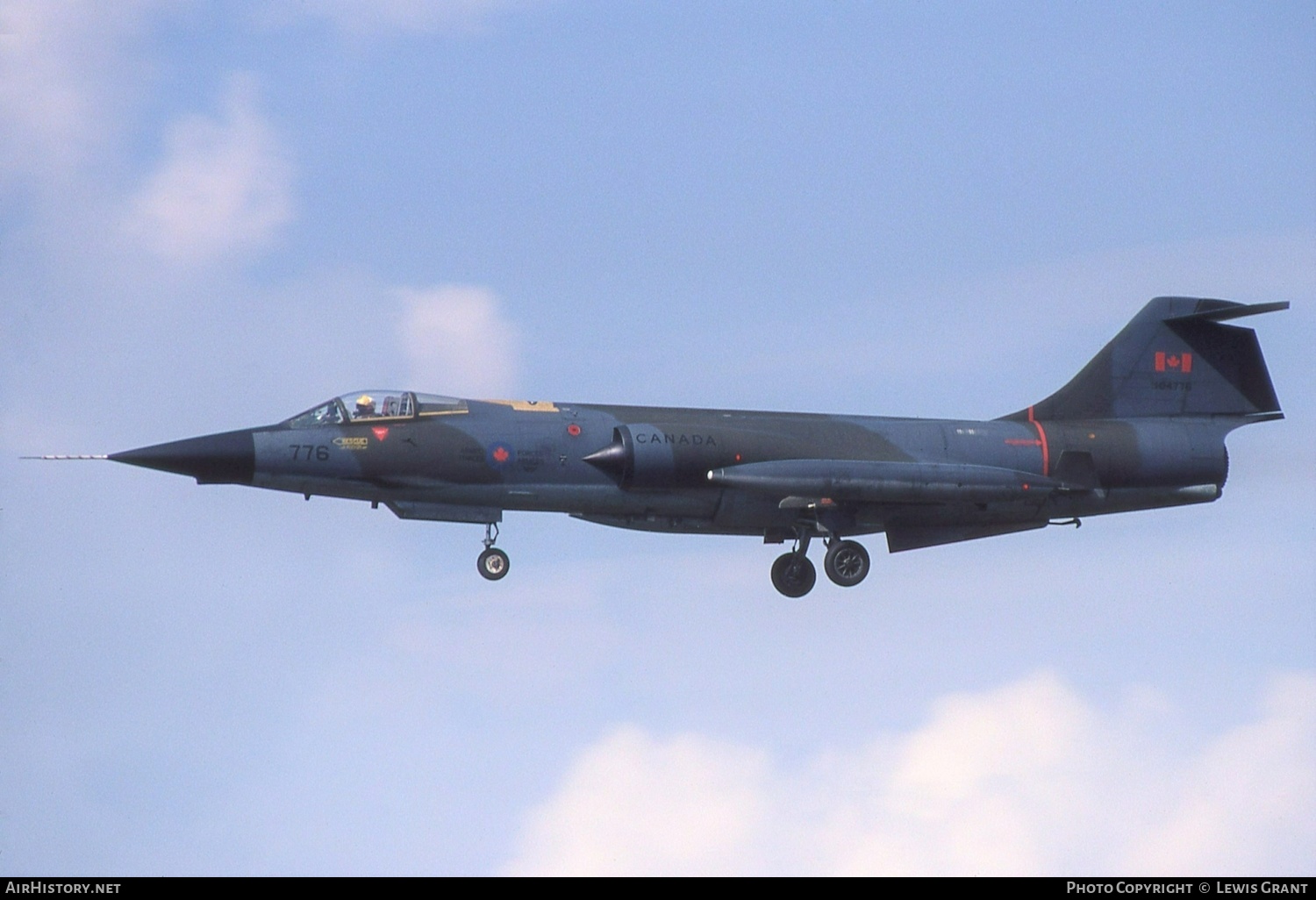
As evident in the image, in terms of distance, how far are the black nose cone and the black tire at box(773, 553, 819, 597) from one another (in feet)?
28.1

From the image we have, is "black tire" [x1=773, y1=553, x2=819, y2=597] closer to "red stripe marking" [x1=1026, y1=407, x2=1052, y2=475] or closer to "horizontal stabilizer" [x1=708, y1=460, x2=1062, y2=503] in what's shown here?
"horizontal stabilizer" [x1=708, y1=460, x2=1062, y2=503]

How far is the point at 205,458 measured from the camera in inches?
1121

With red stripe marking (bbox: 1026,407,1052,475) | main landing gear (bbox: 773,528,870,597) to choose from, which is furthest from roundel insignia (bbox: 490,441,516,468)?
red stripe marking (bbox: 1026,407,1052,475)

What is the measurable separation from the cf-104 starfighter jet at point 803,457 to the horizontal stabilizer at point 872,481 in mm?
30

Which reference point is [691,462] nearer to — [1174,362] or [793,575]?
[793,575]

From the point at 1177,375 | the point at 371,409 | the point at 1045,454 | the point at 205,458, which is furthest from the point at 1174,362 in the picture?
the point at 205,458

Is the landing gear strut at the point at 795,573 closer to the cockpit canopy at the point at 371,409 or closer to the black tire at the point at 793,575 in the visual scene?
the black tire at the point at 793,575

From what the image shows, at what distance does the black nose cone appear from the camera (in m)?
28.4

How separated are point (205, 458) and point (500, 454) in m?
4.27
